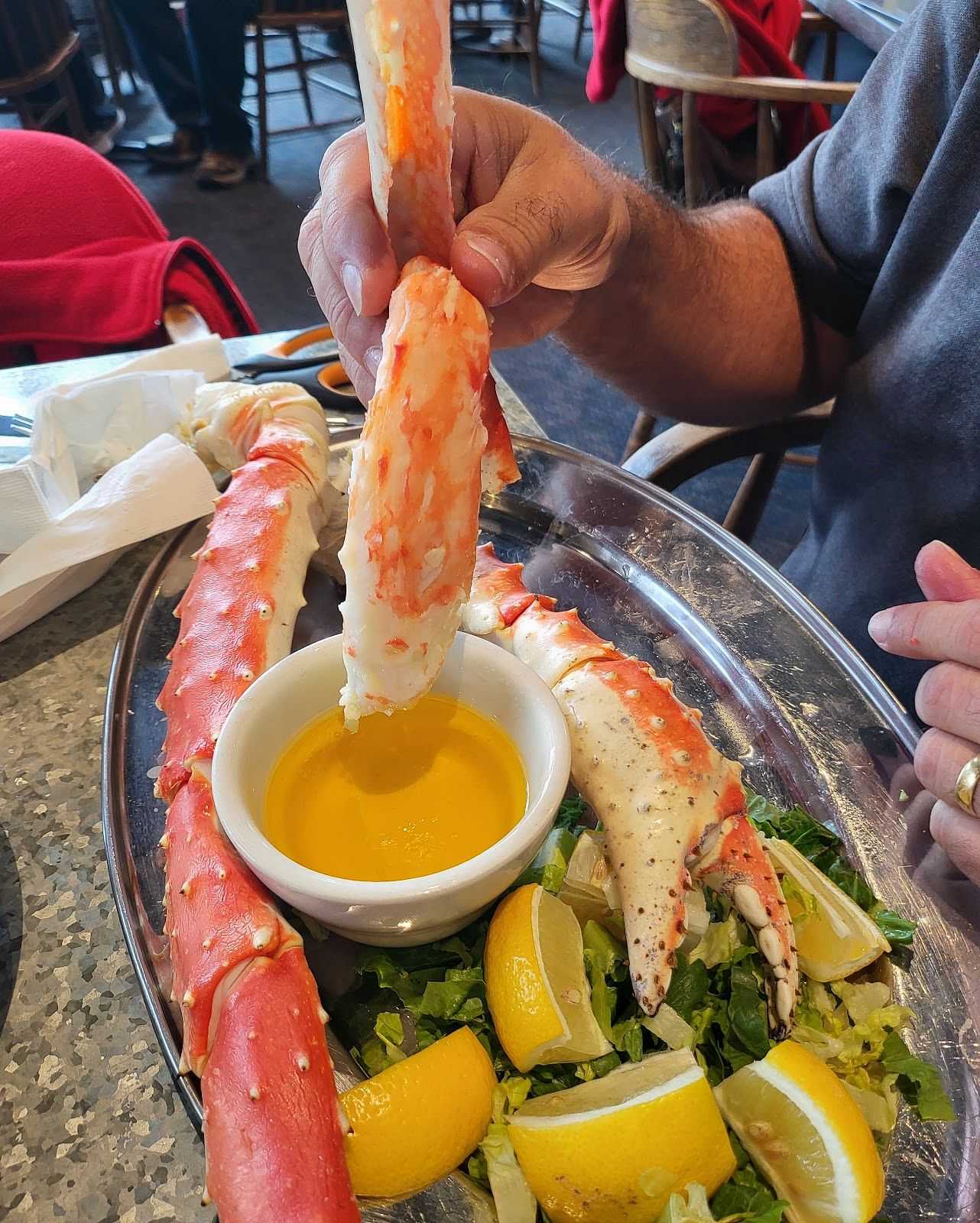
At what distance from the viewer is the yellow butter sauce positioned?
70 centimetres

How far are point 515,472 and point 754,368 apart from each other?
753mm

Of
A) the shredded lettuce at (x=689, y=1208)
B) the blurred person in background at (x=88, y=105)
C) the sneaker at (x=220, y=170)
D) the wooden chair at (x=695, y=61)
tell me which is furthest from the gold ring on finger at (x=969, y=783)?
the sneaker at (x=220, y=170)

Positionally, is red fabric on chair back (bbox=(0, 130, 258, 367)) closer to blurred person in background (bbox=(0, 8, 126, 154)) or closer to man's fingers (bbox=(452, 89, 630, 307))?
man's fingers (bbox=(452, 89, 630, 307))

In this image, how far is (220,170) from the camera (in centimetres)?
450

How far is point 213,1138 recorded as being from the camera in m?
0.57

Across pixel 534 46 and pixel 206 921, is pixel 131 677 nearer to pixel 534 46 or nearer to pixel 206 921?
pixel 206 921

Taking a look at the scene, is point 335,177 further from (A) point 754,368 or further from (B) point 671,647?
(A) point 754,368

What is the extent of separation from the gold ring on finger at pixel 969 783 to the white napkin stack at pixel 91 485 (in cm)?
89

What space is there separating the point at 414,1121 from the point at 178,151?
17.0ft

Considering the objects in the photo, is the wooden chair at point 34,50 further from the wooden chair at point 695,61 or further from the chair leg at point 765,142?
the chair leg at point 765,142

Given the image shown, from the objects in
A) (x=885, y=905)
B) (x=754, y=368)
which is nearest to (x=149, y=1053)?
(x=885, y=905)

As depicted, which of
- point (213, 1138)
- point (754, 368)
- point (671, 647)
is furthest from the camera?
point (754, 368)

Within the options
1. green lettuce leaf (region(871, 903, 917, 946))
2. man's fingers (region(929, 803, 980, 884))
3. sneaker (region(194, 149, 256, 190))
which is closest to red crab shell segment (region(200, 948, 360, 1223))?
green lettuce leaf (region(871, 903, 917, 946))

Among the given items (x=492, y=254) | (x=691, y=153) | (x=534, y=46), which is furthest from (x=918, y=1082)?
(x=534, y=46)
